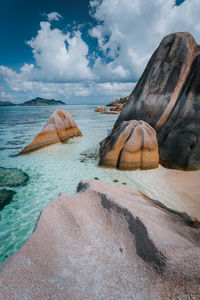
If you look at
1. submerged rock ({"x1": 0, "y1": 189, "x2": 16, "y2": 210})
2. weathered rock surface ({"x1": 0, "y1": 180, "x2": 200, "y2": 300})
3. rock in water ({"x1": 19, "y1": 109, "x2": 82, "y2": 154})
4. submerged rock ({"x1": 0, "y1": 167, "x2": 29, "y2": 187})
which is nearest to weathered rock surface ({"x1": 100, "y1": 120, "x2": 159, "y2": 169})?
submerged rock ({"x1": 0, "y1": 167, "x2": 29, "y2": 187})

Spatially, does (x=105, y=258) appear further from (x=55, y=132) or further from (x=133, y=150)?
(x=55, y=132)

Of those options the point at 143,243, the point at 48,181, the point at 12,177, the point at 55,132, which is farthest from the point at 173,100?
the point at 12,177

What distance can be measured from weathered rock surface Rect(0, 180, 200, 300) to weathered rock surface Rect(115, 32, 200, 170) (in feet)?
15.3

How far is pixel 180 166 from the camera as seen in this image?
6.27 meters

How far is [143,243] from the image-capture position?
6.09 ft

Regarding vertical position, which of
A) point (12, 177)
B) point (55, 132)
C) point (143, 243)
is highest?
point (143, 243)

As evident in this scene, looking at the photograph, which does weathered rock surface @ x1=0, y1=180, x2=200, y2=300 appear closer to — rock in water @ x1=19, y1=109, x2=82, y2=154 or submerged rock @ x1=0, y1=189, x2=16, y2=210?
submerged rock @ x1=0, y1=189, x2=16, y2=210

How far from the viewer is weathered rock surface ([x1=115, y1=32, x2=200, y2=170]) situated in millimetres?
6355

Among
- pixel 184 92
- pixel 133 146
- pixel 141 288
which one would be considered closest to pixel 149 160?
pixel 133 146

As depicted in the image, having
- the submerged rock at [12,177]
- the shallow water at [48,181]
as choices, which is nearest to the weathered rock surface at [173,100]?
the shallow water at [48,181]

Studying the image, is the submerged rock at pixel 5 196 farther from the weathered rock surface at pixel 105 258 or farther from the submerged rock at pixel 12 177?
the weathered rock surface at pixel 105 258

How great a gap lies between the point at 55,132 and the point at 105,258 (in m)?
10.9

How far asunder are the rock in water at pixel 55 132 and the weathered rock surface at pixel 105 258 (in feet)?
27.8

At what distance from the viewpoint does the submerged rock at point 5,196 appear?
15.7 ft
